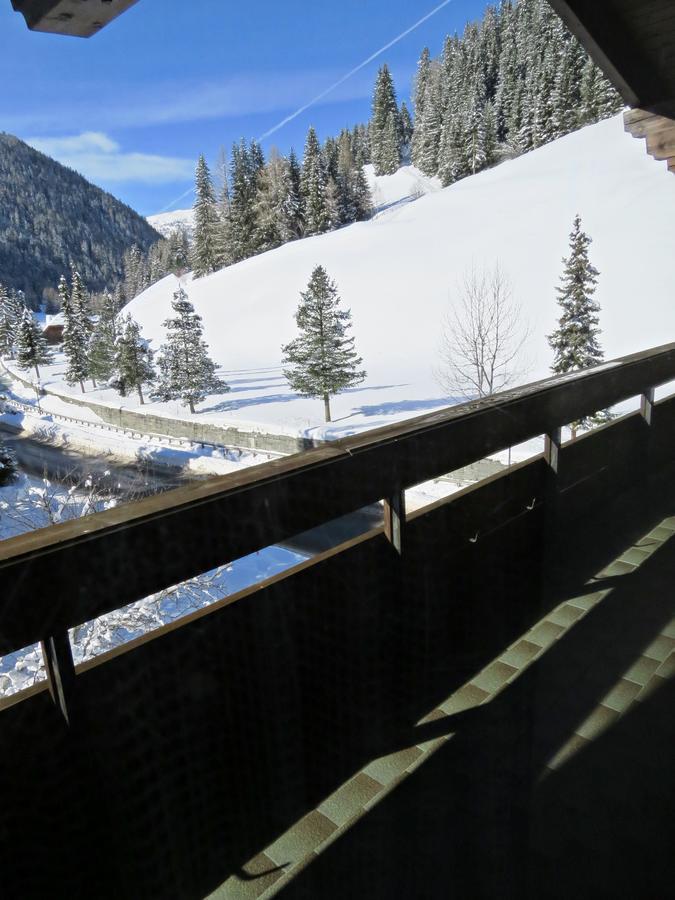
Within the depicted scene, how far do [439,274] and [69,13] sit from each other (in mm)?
31347

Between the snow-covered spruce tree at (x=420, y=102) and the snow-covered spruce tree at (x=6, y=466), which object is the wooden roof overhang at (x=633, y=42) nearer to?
the snow-covered spruce tree at (x=6, y=466)

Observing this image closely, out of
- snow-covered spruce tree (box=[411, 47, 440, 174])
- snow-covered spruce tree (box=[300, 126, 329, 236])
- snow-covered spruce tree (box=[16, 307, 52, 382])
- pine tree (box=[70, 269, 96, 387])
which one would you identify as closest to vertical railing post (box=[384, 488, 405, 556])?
pine tree (box=[70, 269, 96, 387])

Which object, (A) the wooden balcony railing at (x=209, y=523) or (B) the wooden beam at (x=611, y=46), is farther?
(B) the wooden beam at (x=611, y=46)

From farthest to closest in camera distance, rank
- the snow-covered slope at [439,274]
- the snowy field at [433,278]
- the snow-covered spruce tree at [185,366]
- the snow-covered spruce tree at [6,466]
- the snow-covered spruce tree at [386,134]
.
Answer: the snow-covered spruce tree at [386,134] < the snow-covered spruce tree at [185,366] < the snow-covered slope at [439,274] < the snowy field at [433,278] < the snow-covered spruce tree at [6,466]

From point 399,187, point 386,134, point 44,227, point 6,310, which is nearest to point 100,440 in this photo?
point 6,310

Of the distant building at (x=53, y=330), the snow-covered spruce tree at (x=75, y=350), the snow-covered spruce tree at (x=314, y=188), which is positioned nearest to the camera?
the distant building at (x=53, y=330)

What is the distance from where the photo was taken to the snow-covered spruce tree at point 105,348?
2352cm

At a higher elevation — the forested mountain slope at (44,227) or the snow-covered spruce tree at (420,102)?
the snow-covered spruce tree at (420,102)

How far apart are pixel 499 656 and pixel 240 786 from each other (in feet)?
3.13

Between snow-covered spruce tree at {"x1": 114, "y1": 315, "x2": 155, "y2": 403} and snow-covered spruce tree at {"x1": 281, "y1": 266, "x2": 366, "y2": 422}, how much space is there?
7.78 metres

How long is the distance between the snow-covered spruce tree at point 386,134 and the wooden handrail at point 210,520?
198 feet

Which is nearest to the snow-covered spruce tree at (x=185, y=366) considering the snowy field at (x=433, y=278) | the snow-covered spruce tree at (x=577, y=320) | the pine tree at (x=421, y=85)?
the snowy field at (x=433, y=278)

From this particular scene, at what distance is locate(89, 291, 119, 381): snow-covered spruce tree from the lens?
926 inches

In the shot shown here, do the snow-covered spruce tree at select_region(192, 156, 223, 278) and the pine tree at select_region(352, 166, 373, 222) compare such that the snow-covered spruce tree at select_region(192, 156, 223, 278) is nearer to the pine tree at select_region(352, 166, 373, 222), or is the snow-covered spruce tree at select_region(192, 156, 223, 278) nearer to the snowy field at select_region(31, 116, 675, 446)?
the snowy field at select_region(31, 116, 675, 446)
